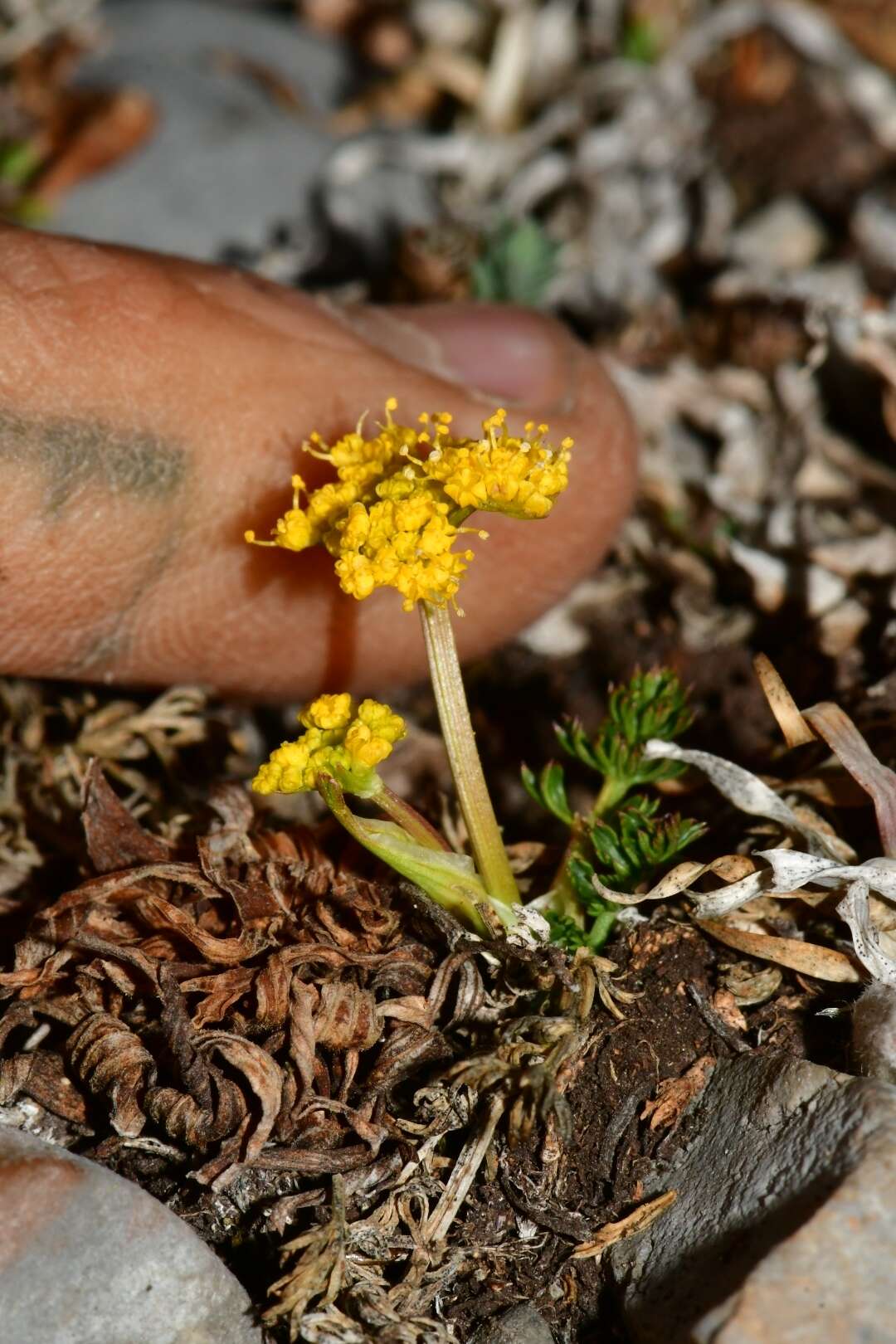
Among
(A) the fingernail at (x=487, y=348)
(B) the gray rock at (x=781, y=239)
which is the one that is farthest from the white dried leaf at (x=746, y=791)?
(B) the gray rock at (x=781, y=239)

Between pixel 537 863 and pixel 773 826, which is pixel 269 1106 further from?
pixel 773 826

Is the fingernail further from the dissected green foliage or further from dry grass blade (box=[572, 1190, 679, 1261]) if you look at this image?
dry grass blade (box=[572, 1190, 679, 1261])

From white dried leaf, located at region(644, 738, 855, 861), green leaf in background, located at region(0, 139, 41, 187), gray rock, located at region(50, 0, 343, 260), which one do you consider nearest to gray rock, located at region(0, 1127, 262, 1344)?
white dried leaf, located at region(644, 738, 855, 861)

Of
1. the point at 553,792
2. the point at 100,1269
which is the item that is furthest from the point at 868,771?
the point at 100,1269

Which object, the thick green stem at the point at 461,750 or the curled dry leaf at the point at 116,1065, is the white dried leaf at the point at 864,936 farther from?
the curled dry leaf at the point at 116,1065

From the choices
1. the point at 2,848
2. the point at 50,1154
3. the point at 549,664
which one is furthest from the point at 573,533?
the point at 50,1154
